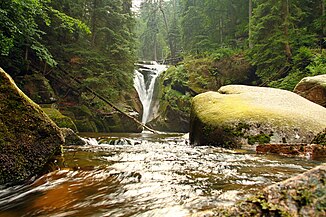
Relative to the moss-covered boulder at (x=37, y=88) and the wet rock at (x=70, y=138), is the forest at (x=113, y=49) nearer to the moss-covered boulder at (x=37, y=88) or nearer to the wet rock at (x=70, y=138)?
the moss-covered boulder at (x=37, y=88)

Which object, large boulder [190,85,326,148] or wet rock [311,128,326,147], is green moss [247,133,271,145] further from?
wet rock [311,128,326,147]

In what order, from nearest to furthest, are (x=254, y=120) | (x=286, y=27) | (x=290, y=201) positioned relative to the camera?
(x=290, y=201) → (x=254, y=120) → (x=286, y=27)

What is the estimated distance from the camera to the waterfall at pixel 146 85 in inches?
802

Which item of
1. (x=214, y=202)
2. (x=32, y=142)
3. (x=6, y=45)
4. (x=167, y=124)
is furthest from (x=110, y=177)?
(x=167, y=124)

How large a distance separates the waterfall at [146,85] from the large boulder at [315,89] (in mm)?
11932

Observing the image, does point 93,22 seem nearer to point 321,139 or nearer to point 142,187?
point 321,139

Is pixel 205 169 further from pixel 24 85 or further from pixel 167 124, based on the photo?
pixel 167 124

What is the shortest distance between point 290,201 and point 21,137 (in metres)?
3.01

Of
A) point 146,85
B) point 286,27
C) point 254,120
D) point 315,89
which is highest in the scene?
point 286,27

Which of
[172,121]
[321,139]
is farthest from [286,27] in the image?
[321,139]

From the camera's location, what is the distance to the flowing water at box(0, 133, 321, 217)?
2242mm

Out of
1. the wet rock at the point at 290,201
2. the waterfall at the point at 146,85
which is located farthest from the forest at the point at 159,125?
the waterfall at the point at 146,85

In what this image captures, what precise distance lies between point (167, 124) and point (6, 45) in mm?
11605

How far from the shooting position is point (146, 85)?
23.0 meters
